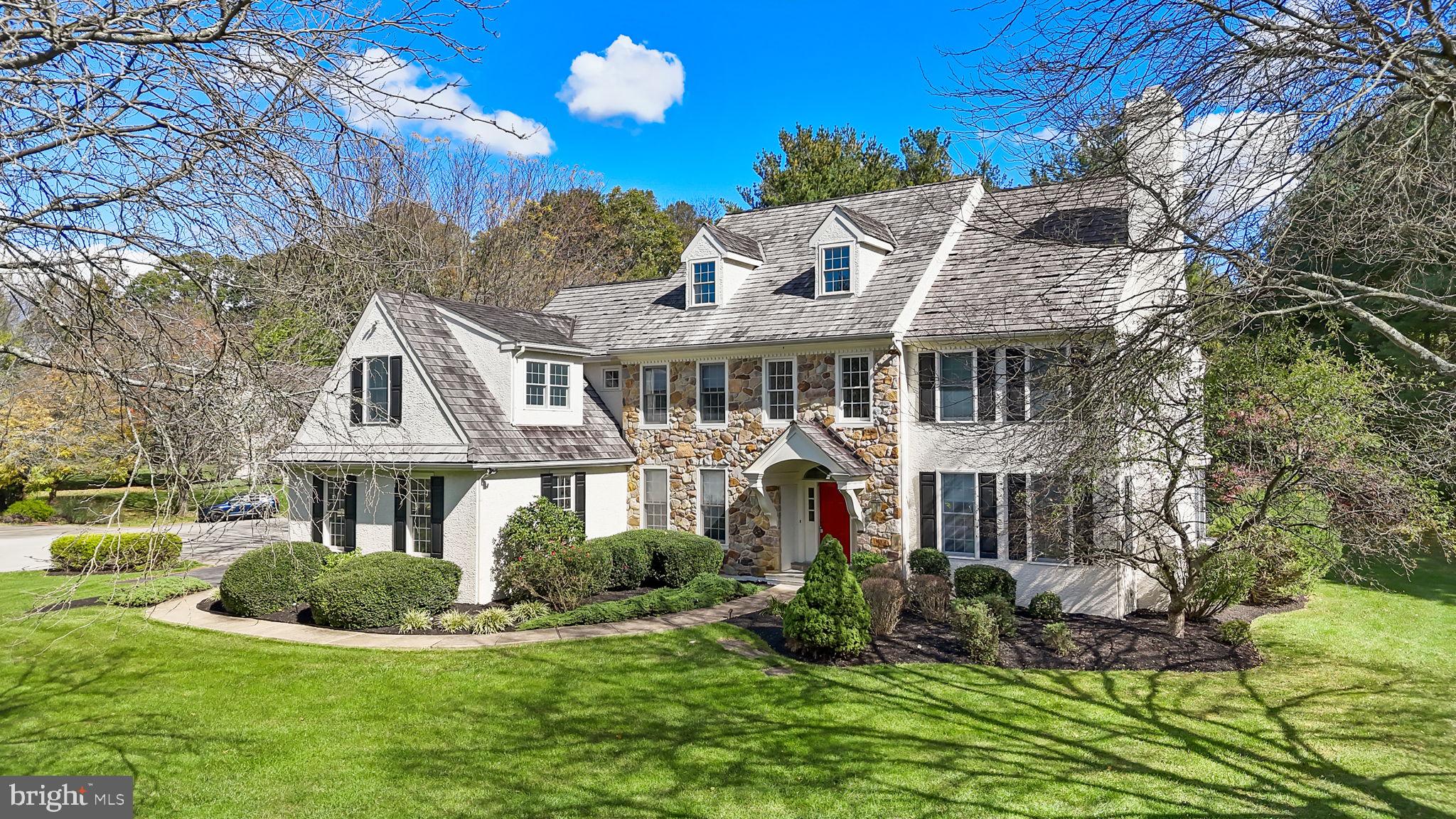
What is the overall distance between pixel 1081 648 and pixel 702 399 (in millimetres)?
9893

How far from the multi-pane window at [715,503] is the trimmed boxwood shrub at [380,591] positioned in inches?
235

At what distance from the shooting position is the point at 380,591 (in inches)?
606

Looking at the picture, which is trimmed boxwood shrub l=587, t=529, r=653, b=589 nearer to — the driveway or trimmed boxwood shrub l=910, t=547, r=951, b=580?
trimmed boxwood shrub l=910, t=547, r=951, b=580

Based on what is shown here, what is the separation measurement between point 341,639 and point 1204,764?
12587mm

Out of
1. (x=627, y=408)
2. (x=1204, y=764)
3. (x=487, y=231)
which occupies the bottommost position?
(x=1204, y=764)

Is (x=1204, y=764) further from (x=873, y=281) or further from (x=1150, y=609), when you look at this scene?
(x=873, y=281)

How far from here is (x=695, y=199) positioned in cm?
5334

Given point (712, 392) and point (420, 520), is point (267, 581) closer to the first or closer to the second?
point (420, 520)

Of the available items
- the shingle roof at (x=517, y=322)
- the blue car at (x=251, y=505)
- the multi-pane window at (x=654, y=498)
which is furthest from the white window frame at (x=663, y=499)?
the blue car at (x=251, y=505)

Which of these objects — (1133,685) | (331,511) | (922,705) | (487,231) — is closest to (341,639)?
(331,511)

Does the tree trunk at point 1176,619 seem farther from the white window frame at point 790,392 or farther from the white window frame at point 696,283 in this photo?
the white window frame at point 696,283

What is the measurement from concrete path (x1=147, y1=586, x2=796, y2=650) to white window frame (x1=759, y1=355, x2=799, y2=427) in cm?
399

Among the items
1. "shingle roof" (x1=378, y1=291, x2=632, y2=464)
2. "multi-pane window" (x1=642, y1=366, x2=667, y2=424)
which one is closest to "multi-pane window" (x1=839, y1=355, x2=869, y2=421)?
"multi-pane window" (x1=642, y1=366, x2=667, y2=424)

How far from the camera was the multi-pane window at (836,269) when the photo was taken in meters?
19.1
